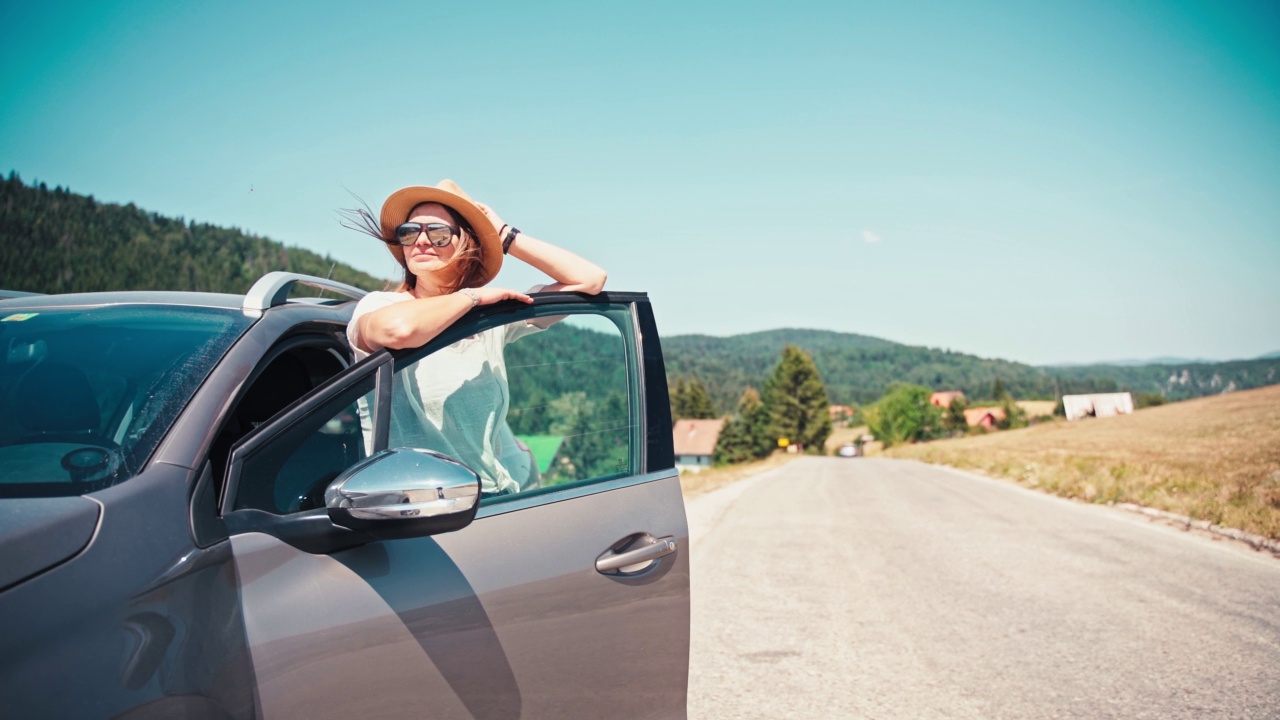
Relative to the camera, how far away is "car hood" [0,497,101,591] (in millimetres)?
1308

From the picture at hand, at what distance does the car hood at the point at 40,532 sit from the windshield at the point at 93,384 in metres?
0.11

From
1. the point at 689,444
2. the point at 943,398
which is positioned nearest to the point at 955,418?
the point at 943,398

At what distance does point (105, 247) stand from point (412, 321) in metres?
56.8

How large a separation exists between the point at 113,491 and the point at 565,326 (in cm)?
128

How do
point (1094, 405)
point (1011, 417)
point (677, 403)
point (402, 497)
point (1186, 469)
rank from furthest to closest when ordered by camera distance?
point (1011, 417), point (1094, 405), point (1186, 469), point (677, 403), point (402, 497)

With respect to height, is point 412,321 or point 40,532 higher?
point 412,321

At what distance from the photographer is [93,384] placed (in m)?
1.94

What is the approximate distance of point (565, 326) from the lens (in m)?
2.48

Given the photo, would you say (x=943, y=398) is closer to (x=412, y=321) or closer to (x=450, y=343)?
(x=450, y=343)

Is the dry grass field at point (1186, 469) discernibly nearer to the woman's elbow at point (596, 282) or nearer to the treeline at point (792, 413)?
the woman's elbow at point (596, 282)

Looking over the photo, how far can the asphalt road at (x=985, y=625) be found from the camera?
4000 millimetres

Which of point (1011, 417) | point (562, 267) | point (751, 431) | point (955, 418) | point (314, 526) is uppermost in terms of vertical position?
point (562, 267)

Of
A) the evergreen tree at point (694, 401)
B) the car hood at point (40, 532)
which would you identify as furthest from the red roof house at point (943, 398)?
the car hood at point (40, 532)

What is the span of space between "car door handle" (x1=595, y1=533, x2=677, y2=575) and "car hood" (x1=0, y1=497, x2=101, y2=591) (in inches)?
44.3
